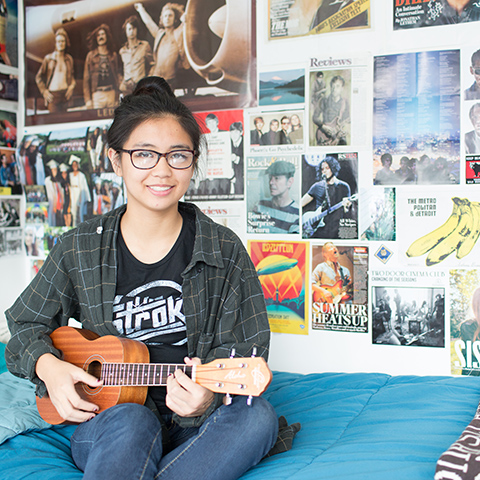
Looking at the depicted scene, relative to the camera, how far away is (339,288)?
1829mm

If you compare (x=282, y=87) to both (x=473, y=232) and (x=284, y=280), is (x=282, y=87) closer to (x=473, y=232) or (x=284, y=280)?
(x=284, y=280)

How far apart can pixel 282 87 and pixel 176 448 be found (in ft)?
4.44

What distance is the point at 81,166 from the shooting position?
2.22m

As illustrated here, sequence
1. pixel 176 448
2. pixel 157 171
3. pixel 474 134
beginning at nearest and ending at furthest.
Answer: pixel 176 448 → pixel 157 171 → pixel 474 134

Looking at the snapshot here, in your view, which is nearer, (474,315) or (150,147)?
(150,147)

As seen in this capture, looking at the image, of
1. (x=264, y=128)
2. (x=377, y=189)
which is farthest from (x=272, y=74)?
(x=377, y=189)

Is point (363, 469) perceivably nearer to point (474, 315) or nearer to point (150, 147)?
point (150, 147)

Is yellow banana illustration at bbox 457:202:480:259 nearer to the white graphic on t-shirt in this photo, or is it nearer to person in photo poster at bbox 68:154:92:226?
the white graphic on t-shirt

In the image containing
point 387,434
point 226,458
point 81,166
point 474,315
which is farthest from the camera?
point 81,166

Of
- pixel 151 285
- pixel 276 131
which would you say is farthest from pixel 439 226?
pixel 151 285

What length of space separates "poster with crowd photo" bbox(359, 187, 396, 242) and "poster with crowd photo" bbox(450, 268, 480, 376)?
0.25 meters

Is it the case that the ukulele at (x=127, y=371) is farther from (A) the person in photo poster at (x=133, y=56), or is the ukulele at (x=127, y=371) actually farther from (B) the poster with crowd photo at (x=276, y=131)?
(A) the person in photo poster at (x=133, y=56)

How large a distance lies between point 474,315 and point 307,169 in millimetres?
760

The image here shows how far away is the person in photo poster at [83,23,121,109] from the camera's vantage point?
212 centimetres
